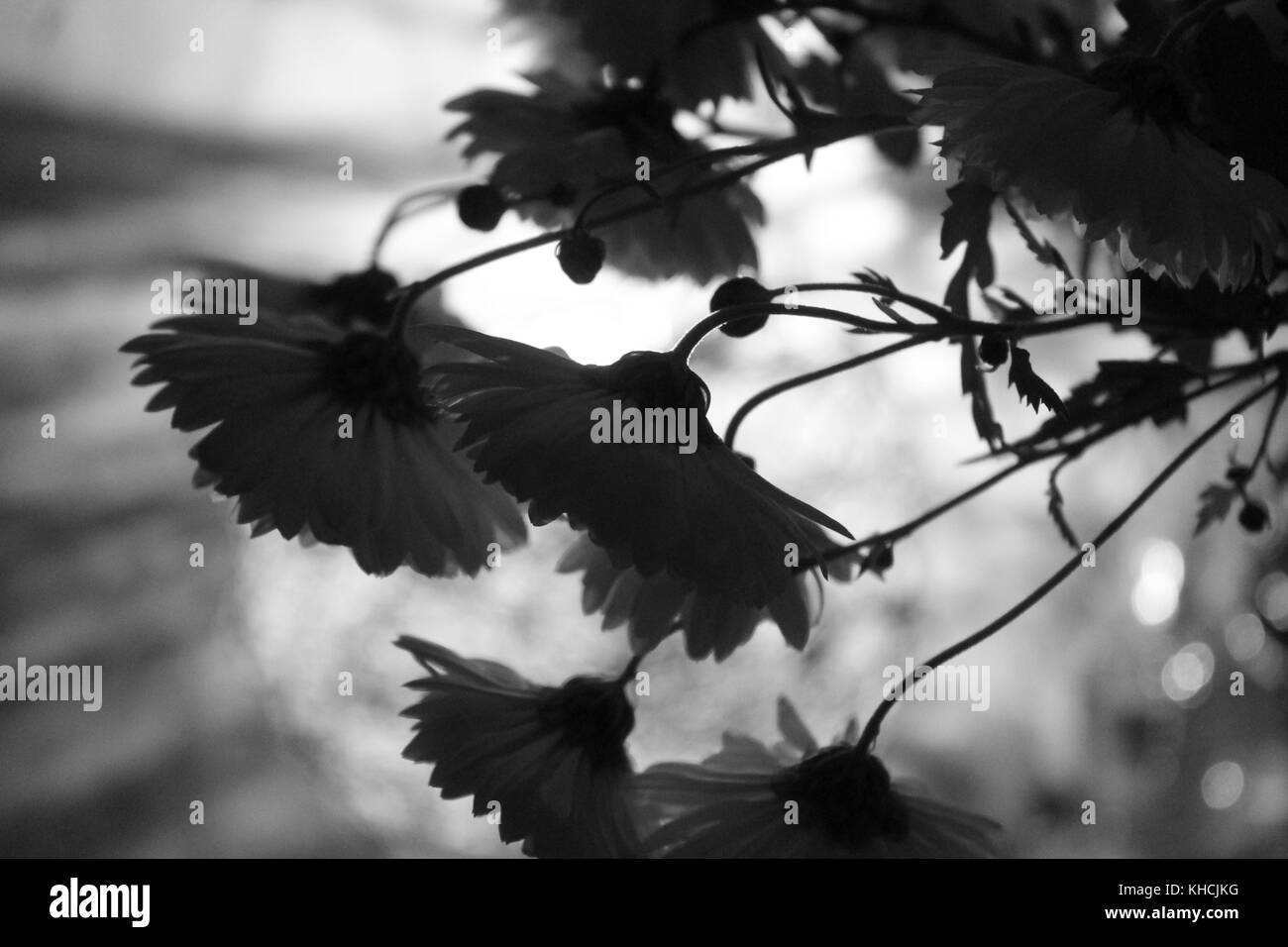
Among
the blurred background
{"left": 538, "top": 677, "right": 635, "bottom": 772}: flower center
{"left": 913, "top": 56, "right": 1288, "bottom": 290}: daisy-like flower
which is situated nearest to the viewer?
{"left": 913, "top": 56, "right": 1288, "bottom": 290}: daisy-like flower

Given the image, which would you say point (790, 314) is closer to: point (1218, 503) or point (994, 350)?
point (994, 350)

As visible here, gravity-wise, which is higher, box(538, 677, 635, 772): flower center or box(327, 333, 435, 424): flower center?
box(327, 333, 435, 424): flower center

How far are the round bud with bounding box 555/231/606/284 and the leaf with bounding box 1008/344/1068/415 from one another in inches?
5.1

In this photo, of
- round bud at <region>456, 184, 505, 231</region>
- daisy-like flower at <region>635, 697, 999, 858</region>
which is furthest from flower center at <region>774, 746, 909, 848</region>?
round bud at <region>456, 184, 505, 231</region>

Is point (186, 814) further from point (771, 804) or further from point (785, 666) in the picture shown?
point (771, 804)

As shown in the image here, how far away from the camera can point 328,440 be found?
1.20ft

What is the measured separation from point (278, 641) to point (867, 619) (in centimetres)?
39

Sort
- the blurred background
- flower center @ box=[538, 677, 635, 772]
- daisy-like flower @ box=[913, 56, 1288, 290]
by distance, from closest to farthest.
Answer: daisy-like flower @ box=[913, 56, 1288, 290]
flower center @ box=[538, 677, 635, 772]
the blurred background

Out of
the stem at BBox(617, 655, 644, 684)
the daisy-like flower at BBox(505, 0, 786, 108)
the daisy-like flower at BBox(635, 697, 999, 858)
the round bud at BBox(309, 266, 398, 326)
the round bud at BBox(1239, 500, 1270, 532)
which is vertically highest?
the daisy-like flower at BBox(505, 0, 786, 108)

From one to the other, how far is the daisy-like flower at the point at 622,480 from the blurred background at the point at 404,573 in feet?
0.60

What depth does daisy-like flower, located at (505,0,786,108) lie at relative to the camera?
0.45 meters

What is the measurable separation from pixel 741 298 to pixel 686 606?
4.0 inches

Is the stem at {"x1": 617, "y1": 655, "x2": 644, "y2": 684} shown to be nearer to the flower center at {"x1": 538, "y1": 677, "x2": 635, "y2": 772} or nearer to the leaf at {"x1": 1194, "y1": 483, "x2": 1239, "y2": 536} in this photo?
the flower center at {"x1": 538, "y1": 677, "x2": 635, "y2": 772}
